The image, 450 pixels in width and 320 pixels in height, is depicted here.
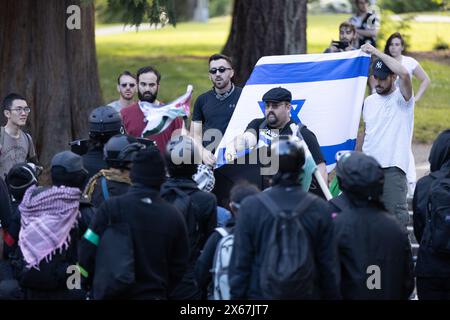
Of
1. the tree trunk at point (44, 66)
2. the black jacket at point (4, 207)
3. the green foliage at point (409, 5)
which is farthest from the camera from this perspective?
the green foliage at point (409, 5)

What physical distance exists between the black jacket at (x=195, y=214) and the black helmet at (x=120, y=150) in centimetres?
31

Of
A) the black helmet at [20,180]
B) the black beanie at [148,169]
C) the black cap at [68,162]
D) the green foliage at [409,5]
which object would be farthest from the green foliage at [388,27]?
the black beanie at [148,169]

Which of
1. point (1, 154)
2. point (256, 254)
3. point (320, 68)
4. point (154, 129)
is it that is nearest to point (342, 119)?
point (320, 68)

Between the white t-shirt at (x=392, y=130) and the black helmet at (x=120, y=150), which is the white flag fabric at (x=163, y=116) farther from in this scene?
the white t-shirt at (x=392, y=130)

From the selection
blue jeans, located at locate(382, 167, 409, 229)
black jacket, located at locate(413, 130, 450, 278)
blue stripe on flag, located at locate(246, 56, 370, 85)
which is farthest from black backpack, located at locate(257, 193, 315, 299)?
blue stripe on flag, located at locate(246, 56, 370, 85)

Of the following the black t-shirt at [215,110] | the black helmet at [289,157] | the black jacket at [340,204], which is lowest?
the black jacket at [340,204]

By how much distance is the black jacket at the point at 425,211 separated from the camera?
704 centimetres

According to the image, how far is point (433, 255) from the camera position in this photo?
7.05m

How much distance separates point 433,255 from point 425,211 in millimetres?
349

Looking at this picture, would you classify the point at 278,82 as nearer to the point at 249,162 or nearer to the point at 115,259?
the point at 249,162

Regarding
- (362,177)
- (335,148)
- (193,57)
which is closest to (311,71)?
(335,148)

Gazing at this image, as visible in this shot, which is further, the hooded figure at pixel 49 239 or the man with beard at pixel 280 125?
the man with beard at pixel 280 125

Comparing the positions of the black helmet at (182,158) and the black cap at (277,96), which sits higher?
the black cap at (277,96)

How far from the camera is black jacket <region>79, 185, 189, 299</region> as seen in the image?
18.9 ft
